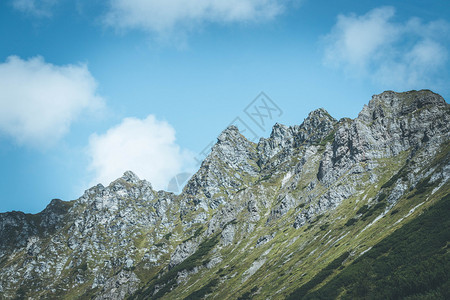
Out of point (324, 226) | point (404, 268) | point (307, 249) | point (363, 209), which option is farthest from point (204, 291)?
point (404, 268)

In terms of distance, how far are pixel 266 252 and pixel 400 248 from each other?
9786cm

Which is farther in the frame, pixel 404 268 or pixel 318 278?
pixel 318 278

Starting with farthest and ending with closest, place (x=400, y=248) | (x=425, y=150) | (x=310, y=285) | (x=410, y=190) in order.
Answer: (x=425, y=150) < (x=410, y=190) < (x=310, y=285) < (x=400, y=248)

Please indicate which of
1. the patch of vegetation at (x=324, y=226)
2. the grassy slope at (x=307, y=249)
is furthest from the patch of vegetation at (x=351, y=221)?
the patch of vegetation at (x=324, y=226)

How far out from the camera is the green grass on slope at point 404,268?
5309 cm

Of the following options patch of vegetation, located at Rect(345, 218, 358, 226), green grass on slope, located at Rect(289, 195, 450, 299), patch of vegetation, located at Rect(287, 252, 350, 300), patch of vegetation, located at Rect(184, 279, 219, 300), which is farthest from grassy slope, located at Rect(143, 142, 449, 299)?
green grass on slope, located at Rect(289, 195, 450, 299)

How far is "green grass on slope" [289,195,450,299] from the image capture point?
53.1 m

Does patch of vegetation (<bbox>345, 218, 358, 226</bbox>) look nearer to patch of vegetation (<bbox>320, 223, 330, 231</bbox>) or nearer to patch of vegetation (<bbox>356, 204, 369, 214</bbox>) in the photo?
patch of vegetation (<bbox>356, 204, 369, 214</bbox>)

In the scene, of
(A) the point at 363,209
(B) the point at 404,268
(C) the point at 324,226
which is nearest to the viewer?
(B) the point at 404,268

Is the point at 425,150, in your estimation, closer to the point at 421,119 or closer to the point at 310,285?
the point at 421,119

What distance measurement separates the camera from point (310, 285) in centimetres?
8925

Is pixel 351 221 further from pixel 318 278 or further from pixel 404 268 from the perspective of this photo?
pixel 404 268

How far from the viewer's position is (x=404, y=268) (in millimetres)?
64750

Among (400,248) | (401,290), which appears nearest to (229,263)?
(400,248)
